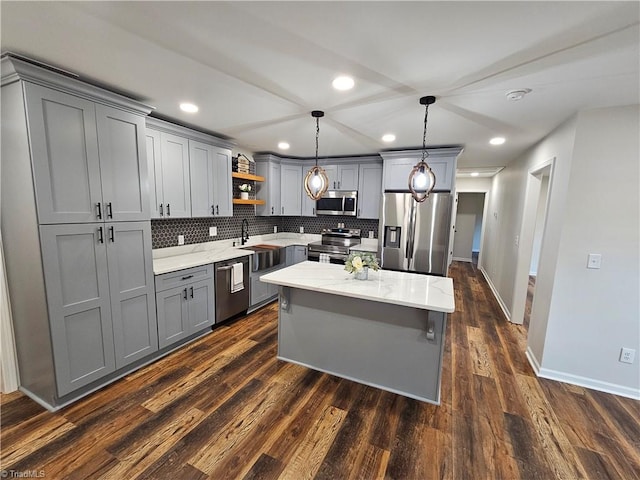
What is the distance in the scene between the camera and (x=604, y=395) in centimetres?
231

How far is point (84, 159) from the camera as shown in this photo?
1.98m

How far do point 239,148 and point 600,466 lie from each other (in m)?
4.87

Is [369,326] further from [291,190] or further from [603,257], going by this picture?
[291,190]

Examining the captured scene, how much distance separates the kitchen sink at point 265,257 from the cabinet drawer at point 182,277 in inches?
29.3

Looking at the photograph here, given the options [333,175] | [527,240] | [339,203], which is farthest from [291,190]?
[527,240]

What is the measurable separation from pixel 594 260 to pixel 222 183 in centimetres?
398

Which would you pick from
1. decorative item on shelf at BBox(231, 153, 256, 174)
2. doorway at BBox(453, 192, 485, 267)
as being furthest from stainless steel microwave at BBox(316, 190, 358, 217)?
doorway at BBox(453, 192, 485, 267)

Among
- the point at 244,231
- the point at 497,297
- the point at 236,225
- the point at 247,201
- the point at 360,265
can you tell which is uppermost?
the point at 247,201

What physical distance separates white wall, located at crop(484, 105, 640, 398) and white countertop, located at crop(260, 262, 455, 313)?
3.42 feet

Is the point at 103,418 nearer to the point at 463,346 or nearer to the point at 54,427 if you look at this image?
the point at 54,427

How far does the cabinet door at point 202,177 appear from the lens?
3.15m

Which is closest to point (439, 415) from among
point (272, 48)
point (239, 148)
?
point (272, 48)

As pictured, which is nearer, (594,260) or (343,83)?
(343,83)

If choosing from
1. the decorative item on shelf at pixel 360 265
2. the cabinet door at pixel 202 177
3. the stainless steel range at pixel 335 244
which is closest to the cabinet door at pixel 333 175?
the stainless steel range at pixel 335 244
